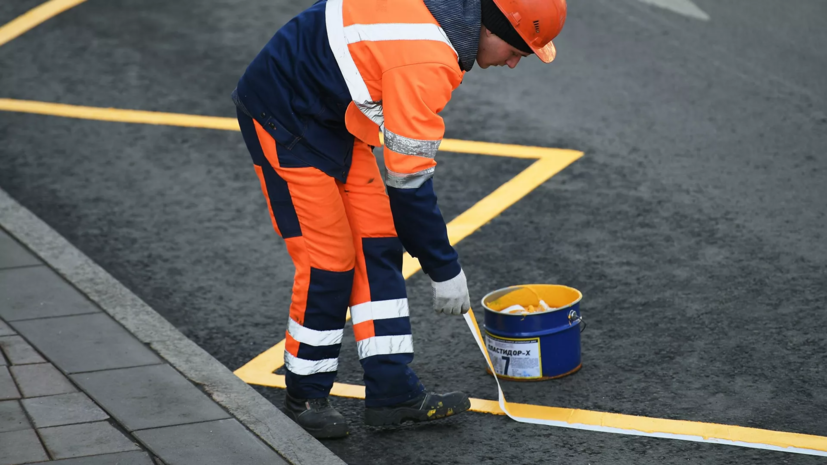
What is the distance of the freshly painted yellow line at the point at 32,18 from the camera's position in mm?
9578

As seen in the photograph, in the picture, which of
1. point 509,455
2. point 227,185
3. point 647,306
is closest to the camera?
point 509,455

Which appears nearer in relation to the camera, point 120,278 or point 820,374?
point 820,374

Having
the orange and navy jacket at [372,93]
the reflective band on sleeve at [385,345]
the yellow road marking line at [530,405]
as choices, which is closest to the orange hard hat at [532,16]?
the orange and navy jacket at [372,93]

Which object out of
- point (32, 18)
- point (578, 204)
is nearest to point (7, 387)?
point (578, 204)

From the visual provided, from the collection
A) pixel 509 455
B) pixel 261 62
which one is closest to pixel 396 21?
pixel 261 62

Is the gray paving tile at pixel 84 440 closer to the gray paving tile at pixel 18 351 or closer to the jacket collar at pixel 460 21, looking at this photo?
the gray paving tile at pixel 18 351

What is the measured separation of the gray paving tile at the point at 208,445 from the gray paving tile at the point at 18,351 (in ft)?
2.75

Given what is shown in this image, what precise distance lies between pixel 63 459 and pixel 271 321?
1.63 meters

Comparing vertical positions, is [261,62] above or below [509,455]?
above

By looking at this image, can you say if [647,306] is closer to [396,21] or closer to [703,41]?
[396,21]

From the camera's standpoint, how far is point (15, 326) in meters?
4.85

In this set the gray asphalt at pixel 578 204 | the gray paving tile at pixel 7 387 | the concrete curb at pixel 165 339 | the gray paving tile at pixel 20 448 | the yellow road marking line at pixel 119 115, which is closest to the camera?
the gray paving tile at pixel 20 448

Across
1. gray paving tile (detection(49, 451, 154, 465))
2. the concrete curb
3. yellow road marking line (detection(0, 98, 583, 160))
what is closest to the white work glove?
the concrete curb

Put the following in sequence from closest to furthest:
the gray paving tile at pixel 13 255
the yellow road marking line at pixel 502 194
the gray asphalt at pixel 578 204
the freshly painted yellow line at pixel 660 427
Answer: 1. the freshly painted yellow line at pixel 660 427
2. the gray asphalt at pixel 578 204
3. the gray paving tile at pixel 13 255
4. the yellow road marking line at pixel 502 194
